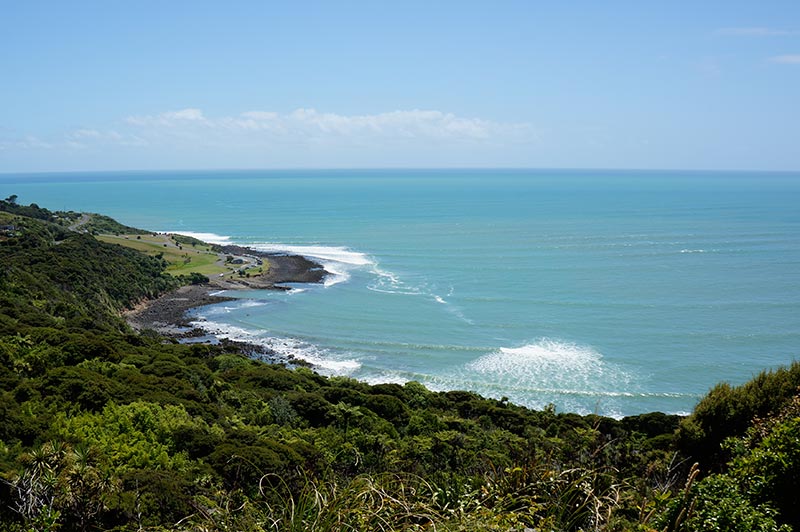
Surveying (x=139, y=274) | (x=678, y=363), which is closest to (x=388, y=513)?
(x=678, y=363)

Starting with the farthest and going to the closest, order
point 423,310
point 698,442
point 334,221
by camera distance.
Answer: point 334,221
point 423,310
point 698,442

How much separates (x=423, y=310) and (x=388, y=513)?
44071 mm

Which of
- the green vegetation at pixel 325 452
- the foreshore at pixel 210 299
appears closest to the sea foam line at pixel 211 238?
the foreshore at pixel 210 299

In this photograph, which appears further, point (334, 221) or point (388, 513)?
point (334, 221)

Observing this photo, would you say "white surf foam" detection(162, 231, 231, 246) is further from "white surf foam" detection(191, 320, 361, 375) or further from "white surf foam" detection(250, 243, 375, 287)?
"white surf foam" detection(191, 320, 361, 375)

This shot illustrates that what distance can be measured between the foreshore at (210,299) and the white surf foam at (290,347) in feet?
2.80

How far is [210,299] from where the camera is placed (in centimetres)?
5469

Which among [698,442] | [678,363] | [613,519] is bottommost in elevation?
[678,363]

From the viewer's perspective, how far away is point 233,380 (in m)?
25.6

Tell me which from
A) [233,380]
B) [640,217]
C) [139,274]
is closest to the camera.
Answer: [233,380]

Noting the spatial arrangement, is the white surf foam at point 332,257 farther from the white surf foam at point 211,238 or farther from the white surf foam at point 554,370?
the white surf foam at point 554,370

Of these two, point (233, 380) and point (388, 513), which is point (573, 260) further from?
point (388, 513)

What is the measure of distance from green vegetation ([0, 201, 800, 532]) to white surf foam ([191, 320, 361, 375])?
6140 mm

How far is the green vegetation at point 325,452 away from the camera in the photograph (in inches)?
137
